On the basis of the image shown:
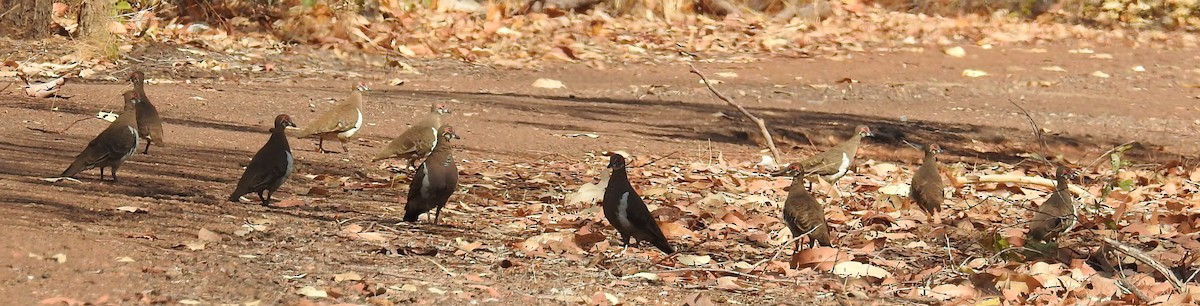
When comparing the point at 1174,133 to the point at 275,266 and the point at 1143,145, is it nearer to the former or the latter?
the point at 1143,145

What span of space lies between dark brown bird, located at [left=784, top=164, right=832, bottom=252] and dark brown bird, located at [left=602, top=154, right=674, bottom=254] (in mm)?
567

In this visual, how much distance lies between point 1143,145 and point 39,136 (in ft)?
28.7

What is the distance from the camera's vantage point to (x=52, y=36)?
17.3 meters

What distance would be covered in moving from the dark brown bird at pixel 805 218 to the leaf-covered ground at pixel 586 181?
130 millimetres

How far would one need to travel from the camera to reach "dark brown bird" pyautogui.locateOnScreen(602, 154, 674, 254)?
7031mm

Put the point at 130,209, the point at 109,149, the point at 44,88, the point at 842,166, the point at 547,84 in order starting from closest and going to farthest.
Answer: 1. the point at 130,209
2. the point at 109,149
3. the point at 842,166
4. the point at 44,88
5. the point at 547,84

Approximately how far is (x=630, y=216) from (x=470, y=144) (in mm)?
4635

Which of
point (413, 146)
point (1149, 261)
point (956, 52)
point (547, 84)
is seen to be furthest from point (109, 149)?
point (956, 52)

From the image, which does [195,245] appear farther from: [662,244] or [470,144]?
[470,144]

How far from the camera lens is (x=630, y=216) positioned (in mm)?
7070

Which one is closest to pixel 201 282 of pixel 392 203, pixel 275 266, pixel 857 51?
pixel 275 266

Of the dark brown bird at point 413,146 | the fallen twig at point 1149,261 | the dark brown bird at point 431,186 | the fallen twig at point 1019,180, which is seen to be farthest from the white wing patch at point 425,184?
the fallen twig at point 1019,180

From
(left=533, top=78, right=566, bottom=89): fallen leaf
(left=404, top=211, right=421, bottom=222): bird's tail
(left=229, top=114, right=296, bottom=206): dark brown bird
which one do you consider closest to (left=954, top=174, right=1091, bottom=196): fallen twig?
(left=404, top=211, right=421, bottom=222): bird's tail

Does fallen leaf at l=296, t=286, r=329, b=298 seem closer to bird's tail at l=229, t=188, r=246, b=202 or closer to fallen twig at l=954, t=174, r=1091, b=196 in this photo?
bird's tail at l=229, t=188, r=246, b=202
